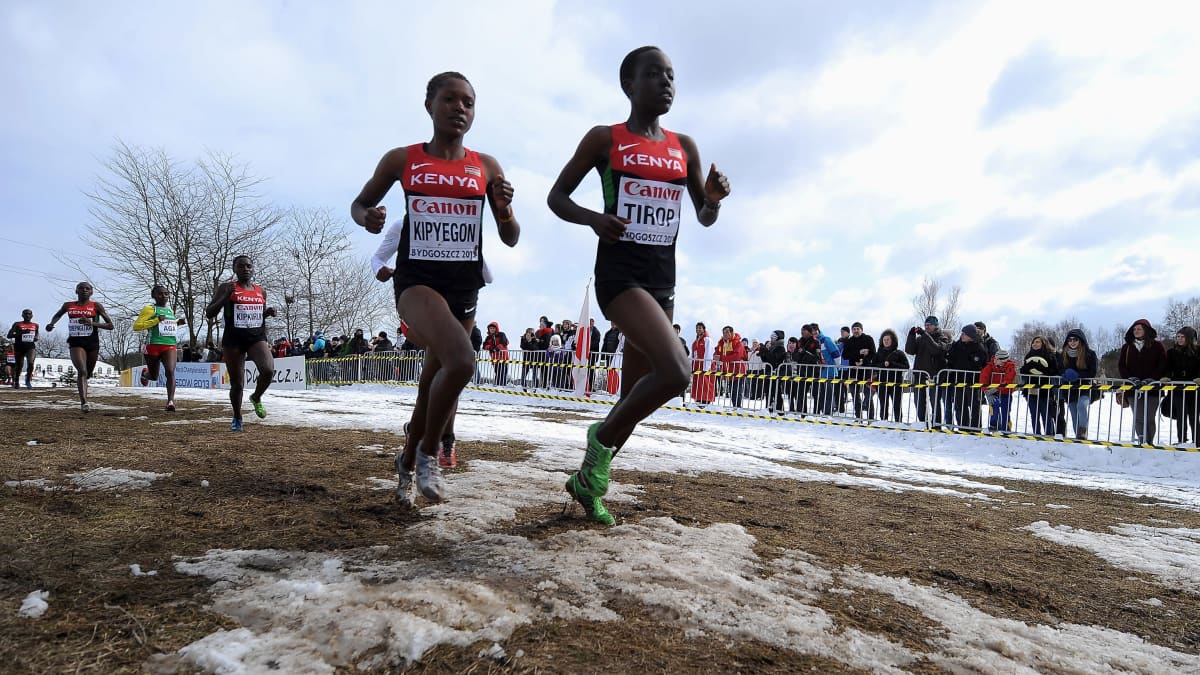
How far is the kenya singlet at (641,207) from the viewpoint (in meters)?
3.45

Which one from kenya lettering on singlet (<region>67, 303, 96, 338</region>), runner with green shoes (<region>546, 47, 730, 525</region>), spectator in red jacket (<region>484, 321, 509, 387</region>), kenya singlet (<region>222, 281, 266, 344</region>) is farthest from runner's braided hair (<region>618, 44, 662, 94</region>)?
spectator in red jacket (<region>484, 321, 509, 387</region>)

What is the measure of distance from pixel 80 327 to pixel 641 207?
9971 millimetres

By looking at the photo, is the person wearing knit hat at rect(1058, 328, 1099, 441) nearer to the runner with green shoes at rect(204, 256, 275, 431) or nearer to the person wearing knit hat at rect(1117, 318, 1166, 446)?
the person wearing knit hat at rect(1117, 318, 1166, 446)

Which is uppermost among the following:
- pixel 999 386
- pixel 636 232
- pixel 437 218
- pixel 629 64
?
pixel 629 64

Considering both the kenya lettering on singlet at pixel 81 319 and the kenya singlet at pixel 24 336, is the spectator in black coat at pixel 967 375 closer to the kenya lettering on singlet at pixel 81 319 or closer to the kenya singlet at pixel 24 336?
the kenya lettering on singlet at pixel 81 319

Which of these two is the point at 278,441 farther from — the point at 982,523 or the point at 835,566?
the point at 982,523

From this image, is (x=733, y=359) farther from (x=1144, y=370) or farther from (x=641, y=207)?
(x=641, y=207)

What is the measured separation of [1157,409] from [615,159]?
10594 millimetres

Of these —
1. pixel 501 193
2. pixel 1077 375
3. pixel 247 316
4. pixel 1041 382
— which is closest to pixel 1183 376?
pixel 1077 375

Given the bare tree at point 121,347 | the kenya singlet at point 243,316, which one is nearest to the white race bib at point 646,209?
the kenya singlet at point 243,316

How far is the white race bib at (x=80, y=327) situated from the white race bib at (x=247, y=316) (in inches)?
168

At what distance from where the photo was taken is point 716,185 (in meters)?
3.57

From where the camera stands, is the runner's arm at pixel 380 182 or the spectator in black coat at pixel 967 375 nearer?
the runner's arm at pixel 380 182

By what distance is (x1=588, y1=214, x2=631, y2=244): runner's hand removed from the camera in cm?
337
